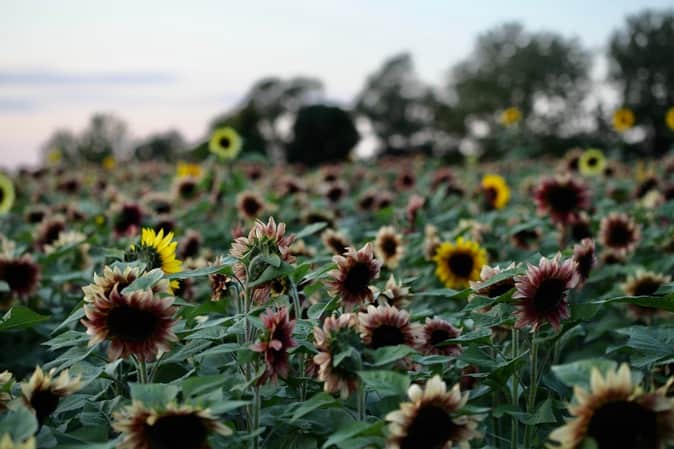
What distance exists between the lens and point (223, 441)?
1.49 metres

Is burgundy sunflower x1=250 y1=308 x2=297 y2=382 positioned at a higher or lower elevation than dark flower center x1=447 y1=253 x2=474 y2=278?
higher

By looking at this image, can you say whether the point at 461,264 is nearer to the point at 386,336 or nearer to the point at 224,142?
the point at 386,336

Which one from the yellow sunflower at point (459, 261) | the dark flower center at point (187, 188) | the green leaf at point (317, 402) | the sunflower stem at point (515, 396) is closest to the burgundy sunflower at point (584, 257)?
the sunflower stem at point (515, 396)

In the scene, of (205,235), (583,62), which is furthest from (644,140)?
(205,235)

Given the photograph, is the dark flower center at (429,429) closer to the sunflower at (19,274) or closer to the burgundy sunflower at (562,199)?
the sunflower at (19,274)

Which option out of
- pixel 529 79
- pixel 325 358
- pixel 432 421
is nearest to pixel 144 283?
pixel 325 358

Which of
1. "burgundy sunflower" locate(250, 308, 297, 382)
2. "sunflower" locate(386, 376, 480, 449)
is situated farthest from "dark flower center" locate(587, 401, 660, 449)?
"burgundy sunflower" locate(250, 308, 297, 382)

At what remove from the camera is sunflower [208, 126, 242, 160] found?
224 inches

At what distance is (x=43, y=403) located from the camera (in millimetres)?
1544

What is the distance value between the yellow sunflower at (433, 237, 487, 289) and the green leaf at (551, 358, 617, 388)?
1.65 m

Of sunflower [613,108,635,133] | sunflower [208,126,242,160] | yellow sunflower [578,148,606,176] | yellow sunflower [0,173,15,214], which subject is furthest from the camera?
sunflower [613,108,635,133]

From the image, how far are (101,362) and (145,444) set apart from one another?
2.73ft

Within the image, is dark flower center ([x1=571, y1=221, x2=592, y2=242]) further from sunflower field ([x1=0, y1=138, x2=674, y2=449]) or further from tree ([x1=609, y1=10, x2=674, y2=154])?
tree ([x1=609, y1=10, x2=674, y2=154])

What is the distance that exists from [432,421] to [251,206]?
9.50 ft
